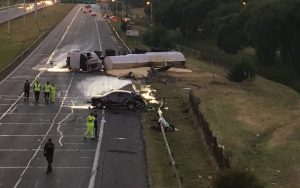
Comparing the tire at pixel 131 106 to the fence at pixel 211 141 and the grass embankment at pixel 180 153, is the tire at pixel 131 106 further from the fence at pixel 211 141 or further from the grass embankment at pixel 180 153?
the fence at pixel 211 141

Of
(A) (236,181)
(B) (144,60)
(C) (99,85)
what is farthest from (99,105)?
(B) (144,60)

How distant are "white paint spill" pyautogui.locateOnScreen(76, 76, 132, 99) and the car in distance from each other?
5.76m

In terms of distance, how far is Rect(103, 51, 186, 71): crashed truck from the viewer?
68188 mm

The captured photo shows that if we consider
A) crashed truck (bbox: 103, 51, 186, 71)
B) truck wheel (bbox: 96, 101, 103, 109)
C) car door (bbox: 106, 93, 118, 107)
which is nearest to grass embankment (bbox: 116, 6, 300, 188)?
car door (bbox: 106, 93, 118, 107)

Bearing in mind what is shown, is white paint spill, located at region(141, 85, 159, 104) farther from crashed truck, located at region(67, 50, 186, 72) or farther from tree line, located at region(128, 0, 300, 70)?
tree line, located at region(128, 0, 300, 70)

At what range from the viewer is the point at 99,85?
2253 inches

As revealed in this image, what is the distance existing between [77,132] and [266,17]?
151 ft

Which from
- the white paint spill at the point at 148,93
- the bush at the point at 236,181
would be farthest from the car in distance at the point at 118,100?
the bush at the point at 236,181

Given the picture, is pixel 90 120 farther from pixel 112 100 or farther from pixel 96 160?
pixel 112 100

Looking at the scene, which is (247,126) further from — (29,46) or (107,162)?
(29,46)

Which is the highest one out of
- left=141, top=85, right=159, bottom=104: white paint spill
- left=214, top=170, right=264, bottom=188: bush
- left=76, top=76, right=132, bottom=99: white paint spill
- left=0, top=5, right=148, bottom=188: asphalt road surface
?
left=214, top=170, right=264, bottom=188: bush

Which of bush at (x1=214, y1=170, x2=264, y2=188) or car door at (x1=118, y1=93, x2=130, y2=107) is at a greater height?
bush at (x1=214, y1=170, x2=264, y2=188)

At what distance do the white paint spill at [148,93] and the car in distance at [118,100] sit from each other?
13.7 feet

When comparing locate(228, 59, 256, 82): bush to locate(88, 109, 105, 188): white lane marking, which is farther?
locate(228, 59, 256, 82): bush
